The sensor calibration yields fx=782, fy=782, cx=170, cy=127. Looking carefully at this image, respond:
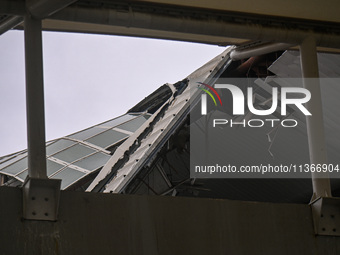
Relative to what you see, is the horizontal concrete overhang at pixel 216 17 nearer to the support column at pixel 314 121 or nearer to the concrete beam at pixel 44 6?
the concrete beam at pixel 44 6

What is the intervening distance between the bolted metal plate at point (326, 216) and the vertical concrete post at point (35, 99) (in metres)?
3.06

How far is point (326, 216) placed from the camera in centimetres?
877

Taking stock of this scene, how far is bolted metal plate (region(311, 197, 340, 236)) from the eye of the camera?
343 inches

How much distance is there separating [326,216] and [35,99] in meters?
3.48

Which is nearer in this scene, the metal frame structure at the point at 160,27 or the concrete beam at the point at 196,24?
the metal frame structure at the point at 160,27

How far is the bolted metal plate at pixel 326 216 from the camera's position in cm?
872

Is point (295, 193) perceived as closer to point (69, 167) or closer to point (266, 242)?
point (69, 167)

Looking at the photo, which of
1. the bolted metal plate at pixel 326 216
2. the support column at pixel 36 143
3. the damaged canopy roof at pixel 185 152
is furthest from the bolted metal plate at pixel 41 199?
the damaged canopy roof at pixel 185 152

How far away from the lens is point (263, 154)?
34469mm

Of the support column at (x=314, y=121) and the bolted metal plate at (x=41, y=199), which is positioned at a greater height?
the support column at (x=314, y=121)

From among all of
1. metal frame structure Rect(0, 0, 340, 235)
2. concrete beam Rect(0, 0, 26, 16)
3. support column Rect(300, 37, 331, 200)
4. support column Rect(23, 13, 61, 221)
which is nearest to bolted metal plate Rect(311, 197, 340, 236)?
support column Rect(300, 37, 331, 200)

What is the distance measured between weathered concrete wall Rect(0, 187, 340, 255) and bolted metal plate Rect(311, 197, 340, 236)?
8 cm

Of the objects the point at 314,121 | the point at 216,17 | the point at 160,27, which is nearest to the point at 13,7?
the point at 160,27

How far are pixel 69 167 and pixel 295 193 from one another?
449 inches
